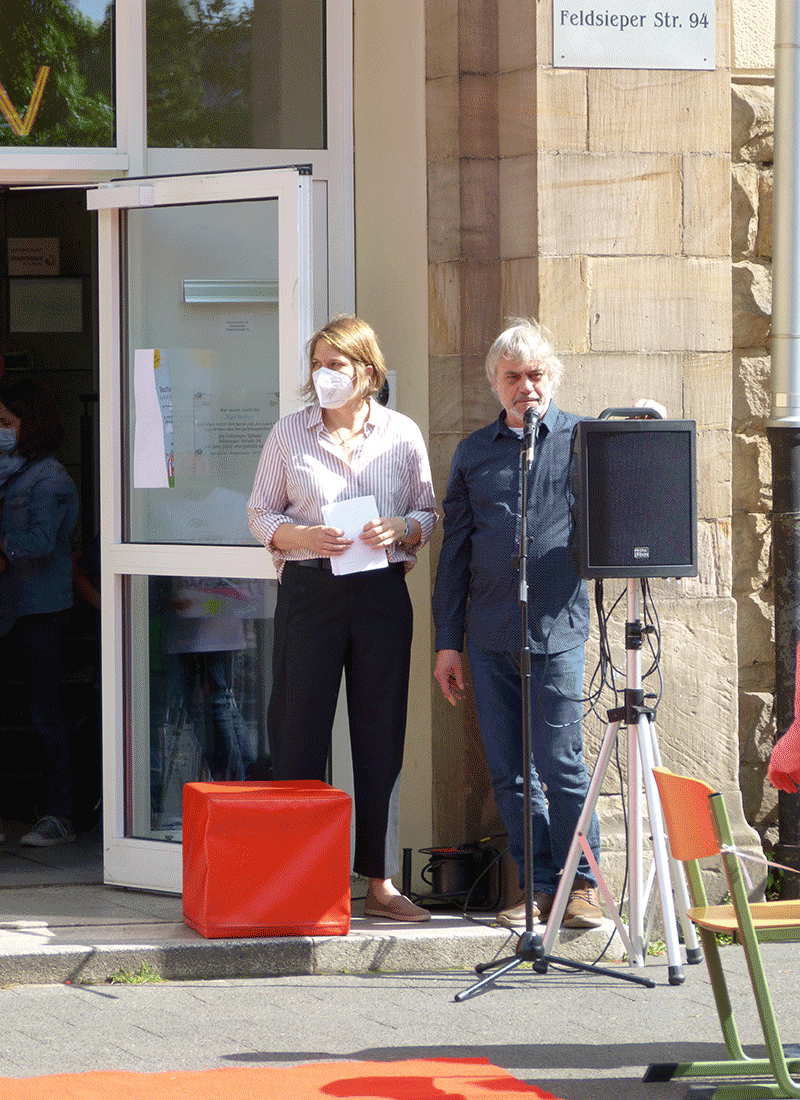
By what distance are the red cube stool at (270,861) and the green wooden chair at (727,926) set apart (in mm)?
1254

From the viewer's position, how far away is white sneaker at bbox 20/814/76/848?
6.09 m

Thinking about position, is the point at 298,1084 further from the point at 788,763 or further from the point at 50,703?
the point at 50,703


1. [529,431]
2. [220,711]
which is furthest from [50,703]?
[529,431]

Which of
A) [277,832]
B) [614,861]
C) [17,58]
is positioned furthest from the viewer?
[17,58]

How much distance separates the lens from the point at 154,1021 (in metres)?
4.07

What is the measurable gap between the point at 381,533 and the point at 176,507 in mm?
1044

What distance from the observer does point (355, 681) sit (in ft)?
16.0

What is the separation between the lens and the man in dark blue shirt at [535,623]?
4.64 meters

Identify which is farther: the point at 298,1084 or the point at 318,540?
the point at 318,540

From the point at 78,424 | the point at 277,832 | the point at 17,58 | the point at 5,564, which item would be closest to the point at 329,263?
the point at 17,58

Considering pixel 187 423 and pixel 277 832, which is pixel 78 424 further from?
pixel 277 832

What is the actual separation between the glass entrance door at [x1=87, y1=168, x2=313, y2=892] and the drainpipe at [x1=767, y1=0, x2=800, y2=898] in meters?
1.82

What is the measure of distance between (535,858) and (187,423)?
2003 millimetres

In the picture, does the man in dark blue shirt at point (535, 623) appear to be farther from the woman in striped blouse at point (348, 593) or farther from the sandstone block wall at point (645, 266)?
the sandstone block wall at point (645, 266)
